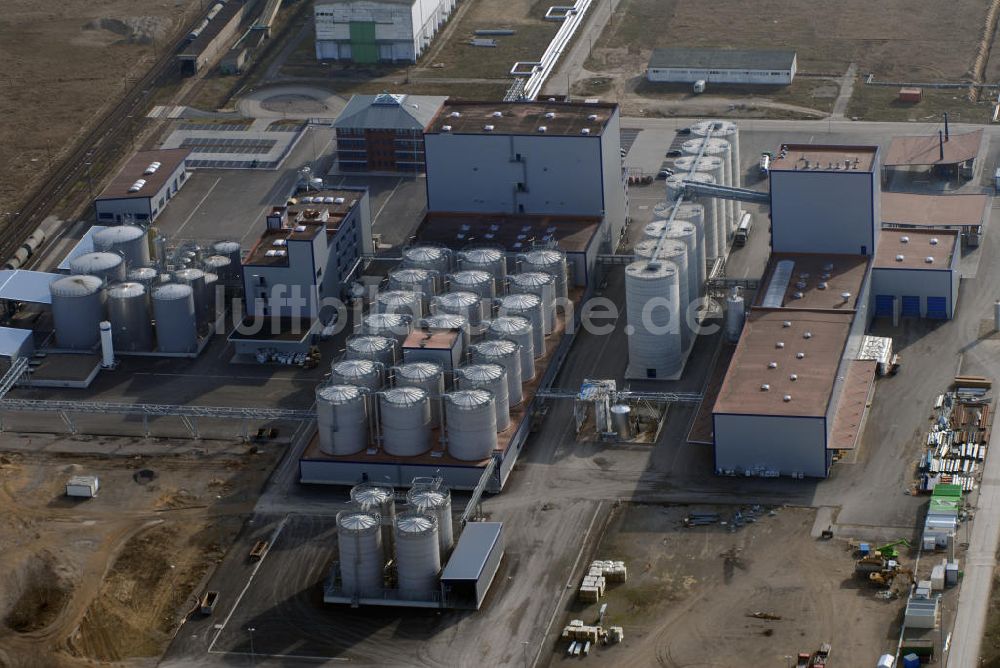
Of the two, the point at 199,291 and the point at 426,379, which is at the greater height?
the point at 426,379

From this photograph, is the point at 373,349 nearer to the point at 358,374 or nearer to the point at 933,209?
the point at 358,374

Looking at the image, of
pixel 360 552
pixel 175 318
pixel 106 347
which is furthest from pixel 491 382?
pixel 106 347

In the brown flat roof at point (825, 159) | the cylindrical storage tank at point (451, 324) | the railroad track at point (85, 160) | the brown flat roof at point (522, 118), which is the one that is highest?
the brown flat roof at point (522, 118)

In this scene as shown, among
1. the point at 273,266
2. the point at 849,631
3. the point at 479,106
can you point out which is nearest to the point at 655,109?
the point at 479,106

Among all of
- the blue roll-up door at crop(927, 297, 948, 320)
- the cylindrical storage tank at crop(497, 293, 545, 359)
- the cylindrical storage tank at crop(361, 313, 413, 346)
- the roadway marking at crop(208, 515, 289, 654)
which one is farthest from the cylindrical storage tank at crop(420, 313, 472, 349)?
the blue roll-up door at crop(927, 297, 948, 320)

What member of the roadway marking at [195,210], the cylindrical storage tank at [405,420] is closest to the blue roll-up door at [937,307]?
the cylindrical storage tank at [405,420]

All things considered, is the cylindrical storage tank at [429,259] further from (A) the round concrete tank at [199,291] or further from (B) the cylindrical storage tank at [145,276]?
(B) the cylindrical storage tank at [145,276]
